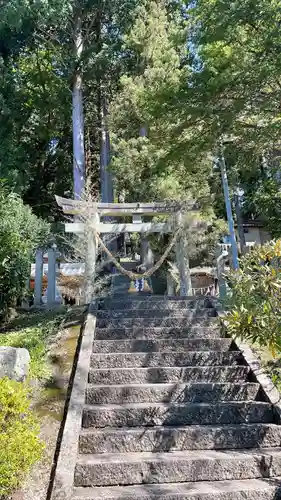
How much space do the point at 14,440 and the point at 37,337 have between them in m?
2.28

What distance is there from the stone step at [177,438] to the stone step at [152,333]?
151 centimetres

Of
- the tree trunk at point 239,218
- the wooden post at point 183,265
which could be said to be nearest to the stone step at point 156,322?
the wooden post at point 183,265

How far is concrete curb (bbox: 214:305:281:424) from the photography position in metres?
3.68

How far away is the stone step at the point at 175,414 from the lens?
Answer: 3.53 meters

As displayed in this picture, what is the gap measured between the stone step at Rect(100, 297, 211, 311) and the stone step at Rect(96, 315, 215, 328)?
419 mm

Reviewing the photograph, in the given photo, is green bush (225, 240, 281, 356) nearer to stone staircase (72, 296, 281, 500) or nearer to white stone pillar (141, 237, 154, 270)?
stone staircase (72, 296, 281, 500)

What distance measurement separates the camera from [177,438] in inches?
131

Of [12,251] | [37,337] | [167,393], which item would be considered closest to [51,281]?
[12,251]

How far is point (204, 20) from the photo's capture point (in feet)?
23.0

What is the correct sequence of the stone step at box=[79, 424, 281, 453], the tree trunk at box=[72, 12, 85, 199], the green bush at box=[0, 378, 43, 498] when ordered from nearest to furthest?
the green bush at box=[0, 378, 43, 498], the stone step at box=[79, 424, 281, 453], the tree trunk at box=[72, 12, 85, 199]

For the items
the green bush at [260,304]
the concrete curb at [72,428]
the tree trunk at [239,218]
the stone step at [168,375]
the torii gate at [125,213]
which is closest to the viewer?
the concrete curb at [72,428]

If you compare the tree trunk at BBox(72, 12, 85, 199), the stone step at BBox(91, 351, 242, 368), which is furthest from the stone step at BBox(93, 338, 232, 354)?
the tree trunk at BBox(72, 12, 85, 199)

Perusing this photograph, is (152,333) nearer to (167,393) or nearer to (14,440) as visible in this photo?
(167,393)

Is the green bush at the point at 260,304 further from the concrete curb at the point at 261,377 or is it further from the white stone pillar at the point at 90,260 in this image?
the white stone pillar at the point at 90,260
